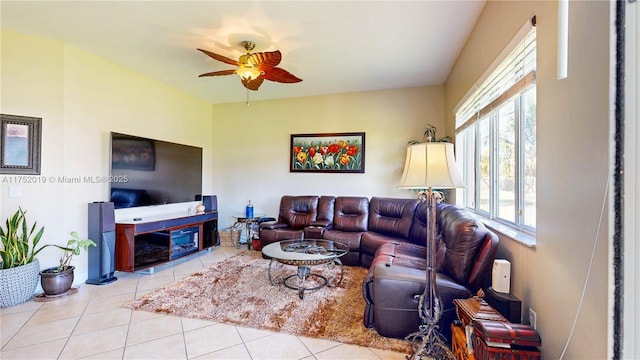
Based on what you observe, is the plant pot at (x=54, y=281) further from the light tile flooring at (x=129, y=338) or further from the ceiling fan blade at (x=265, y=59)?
the ceiling fan blade at (x=265, y=59)

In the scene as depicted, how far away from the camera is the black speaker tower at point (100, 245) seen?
3121 mm

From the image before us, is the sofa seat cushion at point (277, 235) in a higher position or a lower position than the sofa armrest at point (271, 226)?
lower

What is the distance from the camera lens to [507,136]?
2129 mm

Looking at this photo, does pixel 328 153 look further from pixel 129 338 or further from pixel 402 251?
pixel 129 338

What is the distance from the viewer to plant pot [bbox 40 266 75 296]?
106 inches

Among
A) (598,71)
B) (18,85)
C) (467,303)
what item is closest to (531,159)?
(598,71)

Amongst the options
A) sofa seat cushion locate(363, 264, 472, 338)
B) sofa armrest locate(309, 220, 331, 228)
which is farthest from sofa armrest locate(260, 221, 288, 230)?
sofa seat cushion locate(363, 264, 472, 338)

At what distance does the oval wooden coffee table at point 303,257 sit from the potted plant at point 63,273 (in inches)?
75.7

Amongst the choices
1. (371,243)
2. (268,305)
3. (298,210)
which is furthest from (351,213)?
(268,305)

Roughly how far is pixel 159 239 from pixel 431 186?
350 cm

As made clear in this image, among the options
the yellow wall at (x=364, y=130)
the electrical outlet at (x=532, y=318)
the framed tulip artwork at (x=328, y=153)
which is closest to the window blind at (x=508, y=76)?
the yellow wall at (x=364, y=130)

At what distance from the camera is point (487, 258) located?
1.86 meters

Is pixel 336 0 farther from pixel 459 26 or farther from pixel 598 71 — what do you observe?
pixel 598 71

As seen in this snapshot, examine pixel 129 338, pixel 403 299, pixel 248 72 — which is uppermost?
pixel 248 72
